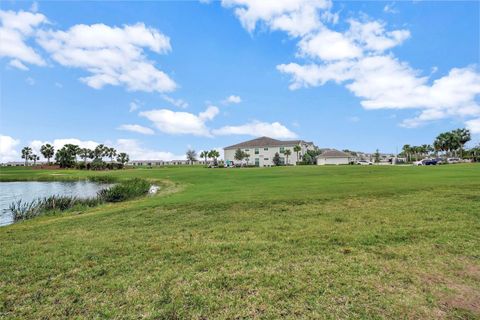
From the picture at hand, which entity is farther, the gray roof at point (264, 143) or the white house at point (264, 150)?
the gray roof at point (264, 143)

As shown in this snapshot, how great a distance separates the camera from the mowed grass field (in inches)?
160

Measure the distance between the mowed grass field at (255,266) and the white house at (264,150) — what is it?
260 ft

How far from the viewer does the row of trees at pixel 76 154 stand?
86706 mm

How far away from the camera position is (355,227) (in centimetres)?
794

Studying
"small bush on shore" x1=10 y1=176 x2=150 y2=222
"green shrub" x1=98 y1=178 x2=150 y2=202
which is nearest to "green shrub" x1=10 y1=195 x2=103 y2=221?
"small bush on shore" x1=10 y1=176 x2=150 y2=222

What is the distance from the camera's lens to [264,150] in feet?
302

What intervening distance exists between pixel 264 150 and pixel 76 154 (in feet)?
212

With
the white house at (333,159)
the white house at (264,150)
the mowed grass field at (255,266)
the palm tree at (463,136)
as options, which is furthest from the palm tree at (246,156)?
the mowed grass field at (255,266)

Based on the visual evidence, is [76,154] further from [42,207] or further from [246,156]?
[42,207]

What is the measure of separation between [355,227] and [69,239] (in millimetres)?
8028

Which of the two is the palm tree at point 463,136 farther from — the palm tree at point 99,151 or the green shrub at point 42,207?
the palm tree at point 99,151

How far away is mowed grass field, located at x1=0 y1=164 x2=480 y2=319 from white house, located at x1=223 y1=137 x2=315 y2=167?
7933 cm

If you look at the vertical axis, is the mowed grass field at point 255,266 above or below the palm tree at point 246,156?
below

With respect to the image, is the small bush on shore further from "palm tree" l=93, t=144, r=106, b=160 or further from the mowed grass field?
"palm tree" l=93, t=144, r=106, b=160
